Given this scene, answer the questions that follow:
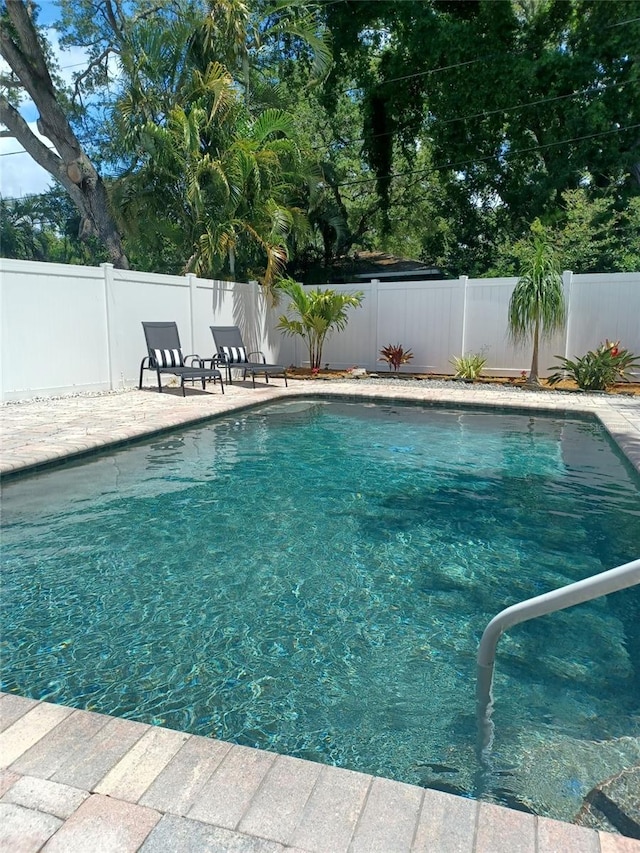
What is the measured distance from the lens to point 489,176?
20172 millimetres

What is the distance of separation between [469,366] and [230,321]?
17.4 feet

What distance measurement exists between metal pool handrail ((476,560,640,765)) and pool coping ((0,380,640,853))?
0.54 m

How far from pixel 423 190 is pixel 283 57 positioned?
6.45 m

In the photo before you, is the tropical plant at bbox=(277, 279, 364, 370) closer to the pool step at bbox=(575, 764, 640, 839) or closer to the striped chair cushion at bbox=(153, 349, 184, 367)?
the striped chair cushion at bbox=(153, 349, 184, 367)

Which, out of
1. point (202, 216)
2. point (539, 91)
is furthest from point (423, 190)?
point (202, 216)

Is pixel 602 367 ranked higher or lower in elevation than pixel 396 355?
lower

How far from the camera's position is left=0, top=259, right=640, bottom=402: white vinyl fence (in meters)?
9.27

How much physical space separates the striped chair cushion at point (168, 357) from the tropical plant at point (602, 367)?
720cm

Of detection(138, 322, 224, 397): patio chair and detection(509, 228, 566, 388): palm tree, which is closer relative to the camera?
detection(138, 322, 224, 397): patio chair

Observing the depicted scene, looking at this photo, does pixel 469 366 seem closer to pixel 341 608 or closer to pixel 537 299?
pixel 537 299

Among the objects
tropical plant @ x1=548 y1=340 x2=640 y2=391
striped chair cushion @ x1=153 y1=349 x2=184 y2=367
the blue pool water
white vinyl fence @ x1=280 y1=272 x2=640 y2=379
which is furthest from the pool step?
white vinyl fence @ x1=280 y1=272 x2=640 y2=379

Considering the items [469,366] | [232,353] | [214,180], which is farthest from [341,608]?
[214,180]

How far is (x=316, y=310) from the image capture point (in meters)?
13.5

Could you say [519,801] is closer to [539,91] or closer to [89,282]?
[89,282]
